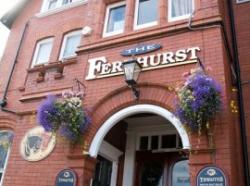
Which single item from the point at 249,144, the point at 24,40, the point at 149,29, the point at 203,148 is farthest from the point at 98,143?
the point at 24,40

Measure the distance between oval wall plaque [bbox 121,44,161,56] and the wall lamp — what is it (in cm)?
61

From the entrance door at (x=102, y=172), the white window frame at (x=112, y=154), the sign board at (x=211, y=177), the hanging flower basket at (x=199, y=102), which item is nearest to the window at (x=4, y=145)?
the entrance door at (x=102, y=172)

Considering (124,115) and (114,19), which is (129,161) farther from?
(114,19)

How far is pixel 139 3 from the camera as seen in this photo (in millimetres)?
8172

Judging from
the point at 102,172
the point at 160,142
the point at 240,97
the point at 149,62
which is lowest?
the point at 102,172

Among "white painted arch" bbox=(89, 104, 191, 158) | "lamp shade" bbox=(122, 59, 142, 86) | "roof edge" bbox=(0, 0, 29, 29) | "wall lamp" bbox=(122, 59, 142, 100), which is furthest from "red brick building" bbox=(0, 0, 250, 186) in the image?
"roof edge" bbox=(0, 0, 29, 29)

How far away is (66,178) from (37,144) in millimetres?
1341

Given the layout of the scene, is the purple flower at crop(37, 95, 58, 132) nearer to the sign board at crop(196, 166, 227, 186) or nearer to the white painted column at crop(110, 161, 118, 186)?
the white painted column at crop(110, 161, 118, 186)

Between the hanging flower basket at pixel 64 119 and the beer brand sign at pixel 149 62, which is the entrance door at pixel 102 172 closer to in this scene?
the hanging flower basket at pixel 64 119

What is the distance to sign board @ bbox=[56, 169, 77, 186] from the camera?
622 centimetres

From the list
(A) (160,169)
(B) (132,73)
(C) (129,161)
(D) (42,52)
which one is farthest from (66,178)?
(D) (42,52)

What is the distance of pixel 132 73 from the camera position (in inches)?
248

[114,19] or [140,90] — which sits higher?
[114,19]

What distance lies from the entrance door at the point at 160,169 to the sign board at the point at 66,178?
7.11 ft
